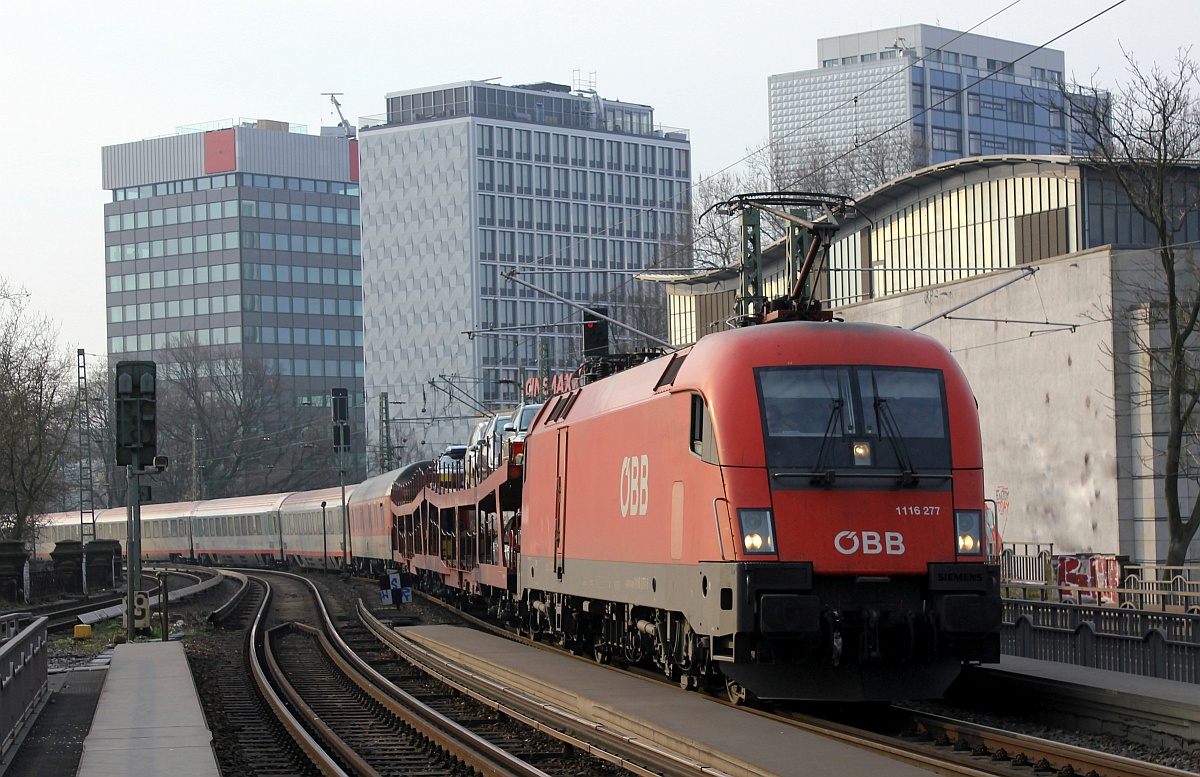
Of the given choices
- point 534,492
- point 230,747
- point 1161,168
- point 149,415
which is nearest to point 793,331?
point 230,747

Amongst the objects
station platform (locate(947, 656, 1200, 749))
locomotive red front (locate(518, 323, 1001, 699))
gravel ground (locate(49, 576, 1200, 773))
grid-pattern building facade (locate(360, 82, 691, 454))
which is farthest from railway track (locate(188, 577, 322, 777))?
grid-pattern building facade (locate(360, 82, 691, 454))

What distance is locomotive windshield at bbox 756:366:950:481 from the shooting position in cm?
1295

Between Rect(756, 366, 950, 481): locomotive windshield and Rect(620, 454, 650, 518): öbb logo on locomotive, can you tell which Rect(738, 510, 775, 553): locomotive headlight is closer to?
Rect(756, 366, 950, 481): locomotive windshield

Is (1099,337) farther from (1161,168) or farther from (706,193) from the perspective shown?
(706,193)

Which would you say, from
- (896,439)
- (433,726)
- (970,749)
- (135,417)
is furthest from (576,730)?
(135,417)

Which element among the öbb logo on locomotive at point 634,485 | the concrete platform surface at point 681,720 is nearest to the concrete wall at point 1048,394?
the concrete platform surface at point 681,720

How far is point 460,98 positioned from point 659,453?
399 ft

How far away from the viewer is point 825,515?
41.7 ft

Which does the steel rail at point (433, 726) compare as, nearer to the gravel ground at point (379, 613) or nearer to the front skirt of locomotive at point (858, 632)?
the front skirt of locomotive at point (858, 632)

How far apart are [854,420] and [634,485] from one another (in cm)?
324

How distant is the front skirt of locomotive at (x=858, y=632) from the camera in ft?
40.5

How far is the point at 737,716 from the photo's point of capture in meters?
12.6

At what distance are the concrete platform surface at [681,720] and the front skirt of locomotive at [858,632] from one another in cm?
55

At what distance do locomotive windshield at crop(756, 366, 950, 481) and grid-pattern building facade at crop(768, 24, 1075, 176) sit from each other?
108996mm
